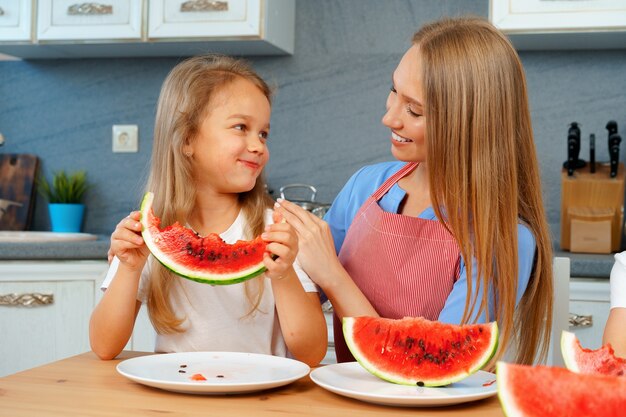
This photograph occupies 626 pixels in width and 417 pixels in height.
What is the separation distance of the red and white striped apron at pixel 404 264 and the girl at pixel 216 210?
15 centimetres

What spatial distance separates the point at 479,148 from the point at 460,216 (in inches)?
5.5

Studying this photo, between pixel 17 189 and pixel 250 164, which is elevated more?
pixel 250 164

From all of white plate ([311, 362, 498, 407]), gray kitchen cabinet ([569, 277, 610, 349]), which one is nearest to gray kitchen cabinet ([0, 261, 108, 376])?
gray kitchen cabinet ([569, 277, 610, 349])

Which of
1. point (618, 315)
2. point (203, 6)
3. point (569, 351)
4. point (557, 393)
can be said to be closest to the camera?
point (557, 393)

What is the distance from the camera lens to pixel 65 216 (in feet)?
11.1

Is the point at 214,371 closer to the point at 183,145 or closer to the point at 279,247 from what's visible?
the point at 279,247

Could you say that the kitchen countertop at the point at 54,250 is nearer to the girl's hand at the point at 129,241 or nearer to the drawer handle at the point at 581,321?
the drawer handle at the point at 581,321

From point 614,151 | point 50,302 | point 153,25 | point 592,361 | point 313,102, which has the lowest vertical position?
point 50,302

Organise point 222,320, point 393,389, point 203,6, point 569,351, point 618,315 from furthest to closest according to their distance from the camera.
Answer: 1. point 203,6
2. point 222,320
3. point 618,315
4. point 393,389
5. point 569,351

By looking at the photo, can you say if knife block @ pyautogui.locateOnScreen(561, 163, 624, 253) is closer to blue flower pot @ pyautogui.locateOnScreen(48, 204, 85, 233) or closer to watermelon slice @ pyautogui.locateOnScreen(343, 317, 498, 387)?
watermelon slice @ pyautogui.locateOnScreen(343, 317, 498, 387)

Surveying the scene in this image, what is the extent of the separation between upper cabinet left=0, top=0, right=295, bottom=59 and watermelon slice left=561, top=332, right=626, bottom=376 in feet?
7.25

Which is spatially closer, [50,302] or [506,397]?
[506,397]

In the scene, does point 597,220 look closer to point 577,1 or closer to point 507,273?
point 577,1

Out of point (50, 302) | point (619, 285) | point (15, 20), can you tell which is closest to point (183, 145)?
point (619, 285)
